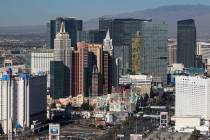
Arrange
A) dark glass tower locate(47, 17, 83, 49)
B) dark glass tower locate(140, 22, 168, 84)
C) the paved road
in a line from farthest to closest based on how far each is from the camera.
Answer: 1. dark glass tower locate(47, 17, 83, 49)
2. dark glass tower locate(140, 22, 168, 84)
3. the paved road

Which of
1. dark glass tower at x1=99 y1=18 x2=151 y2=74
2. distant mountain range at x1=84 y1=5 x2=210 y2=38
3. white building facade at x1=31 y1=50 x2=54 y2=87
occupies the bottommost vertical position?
white building facade at x1=31 y1=50 x2=54 y2=87

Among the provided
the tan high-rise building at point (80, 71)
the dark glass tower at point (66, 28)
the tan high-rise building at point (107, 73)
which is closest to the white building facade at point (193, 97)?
the tan high-rise building at point (107, 73)

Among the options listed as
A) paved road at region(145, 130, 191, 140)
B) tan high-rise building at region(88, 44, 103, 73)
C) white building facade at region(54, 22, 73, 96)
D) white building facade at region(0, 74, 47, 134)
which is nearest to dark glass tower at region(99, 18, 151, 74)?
white building facade at region(54, 22, 73, 96)

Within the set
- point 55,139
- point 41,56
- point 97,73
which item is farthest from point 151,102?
point 55,139

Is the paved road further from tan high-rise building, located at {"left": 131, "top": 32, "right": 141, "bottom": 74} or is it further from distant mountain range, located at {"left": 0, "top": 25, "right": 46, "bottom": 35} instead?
distant mountain range, located at {"left": 0, "top": 25, "right": 46, "bottom": 35}

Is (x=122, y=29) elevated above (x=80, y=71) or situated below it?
above

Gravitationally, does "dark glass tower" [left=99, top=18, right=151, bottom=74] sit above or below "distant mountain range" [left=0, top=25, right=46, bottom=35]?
below

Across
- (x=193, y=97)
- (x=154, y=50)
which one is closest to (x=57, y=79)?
(x=193, y=97)

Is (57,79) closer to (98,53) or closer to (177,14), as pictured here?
(98,53)

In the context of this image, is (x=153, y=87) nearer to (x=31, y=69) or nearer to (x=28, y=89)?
(x=31, y=69)
